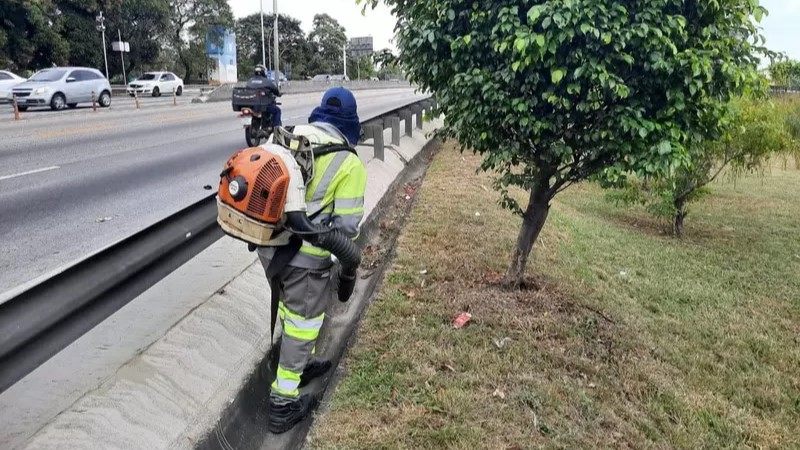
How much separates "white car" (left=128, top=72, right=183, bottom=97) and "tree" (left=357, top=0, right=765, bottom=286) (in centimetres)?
3385

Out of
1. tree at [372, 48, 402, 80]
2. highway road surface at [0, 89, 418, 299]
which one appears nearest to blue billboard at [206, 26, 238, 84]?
highway road surface at [0, 89, 418, 299]

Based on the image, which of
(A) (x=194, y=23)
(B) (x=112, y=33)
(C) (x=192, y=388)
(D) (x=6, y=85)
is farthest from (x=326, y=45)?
(C) (x=192, y=388)

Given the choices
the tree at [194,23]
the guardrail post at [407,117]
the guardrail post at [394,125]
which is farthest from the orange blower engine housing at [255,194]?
the tree at [194,23]

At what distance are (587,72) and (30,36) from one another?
40.7m

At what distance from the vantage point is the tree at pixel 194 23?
53531 millimetres

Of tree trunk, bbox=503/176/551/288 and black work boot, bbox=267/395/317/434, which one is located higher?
tree trunk, bbox=503/176/551/288

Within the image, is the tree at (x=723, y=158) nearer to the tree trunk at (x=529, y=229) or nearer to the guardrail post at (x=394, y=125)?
the tree trunk at (x=529, y=229)

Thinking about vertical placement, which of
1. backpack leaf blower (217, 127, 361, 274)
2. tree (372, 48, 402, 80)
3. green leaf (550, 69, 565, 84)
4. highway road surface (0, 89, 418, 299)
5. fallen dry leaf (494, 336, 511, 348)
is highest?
tree (372, 48, 402, 80)

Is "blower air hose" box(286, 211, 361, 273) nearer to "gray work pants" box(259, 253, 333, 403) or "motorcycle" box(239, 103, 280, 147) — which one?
"gray work pants" box(259, 253, 333, 403)

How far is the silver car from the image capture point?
2050cm

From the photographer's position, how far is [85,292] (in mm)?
2145

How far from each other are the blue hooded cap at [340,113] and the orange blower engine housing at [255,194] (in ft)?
2.06

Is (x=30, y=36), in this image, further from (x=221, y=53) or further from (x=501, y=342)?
(x=501, y=342)

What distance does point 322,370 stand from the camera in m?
3.73
